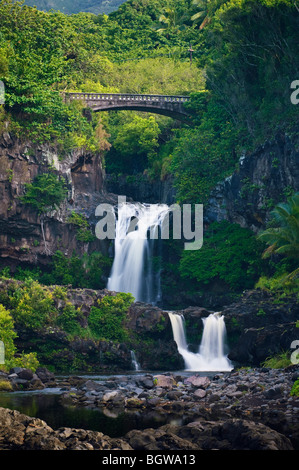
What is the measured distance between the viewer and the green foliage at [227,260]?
159ft

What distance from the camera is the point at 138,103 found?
2410 inches

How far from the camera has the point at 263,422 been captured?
24766 millimetres

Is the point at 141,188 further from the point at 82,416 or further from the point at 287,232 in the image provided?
the point at 82,416

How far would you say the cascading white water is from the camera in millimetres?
50853

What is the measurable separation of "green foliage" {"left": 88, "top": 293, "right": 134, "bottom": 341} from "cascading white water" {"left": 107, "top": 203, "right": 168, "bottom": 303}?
7.11 metres

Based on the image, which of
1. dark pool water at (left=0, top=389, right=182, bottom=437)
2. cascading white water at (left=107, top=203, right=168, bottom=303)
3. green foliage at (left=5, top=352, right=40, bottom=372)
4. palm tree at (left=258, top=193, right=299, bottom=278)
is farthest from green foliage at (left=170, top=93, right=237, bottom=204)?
dark pool water at (left=0, top=389, right=182, bottom=437)

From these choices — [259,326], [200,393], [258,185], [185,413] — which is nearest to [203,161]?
[258,185]

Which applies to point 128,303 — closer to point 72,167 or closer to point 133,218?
point 133,218

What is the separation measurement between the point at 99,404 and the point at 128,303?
14250 millimetres

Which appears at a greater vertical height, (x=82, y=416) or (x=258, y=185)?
(x=258, y=185)

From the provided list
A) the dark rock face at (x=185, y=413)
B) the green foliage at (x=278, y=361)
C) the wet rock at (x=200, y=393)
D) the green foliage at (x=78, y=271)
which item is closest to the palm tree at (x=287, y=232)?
A: the green foliage at (x=278, y=361)

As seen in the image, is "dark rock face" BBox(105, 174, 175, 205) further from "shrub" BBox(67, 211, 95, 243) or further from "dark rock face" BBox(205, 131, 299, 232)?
"dark rock face" BBox(205, 131, 299, 232)

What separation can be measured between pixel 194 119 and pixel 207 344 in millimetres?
24829
